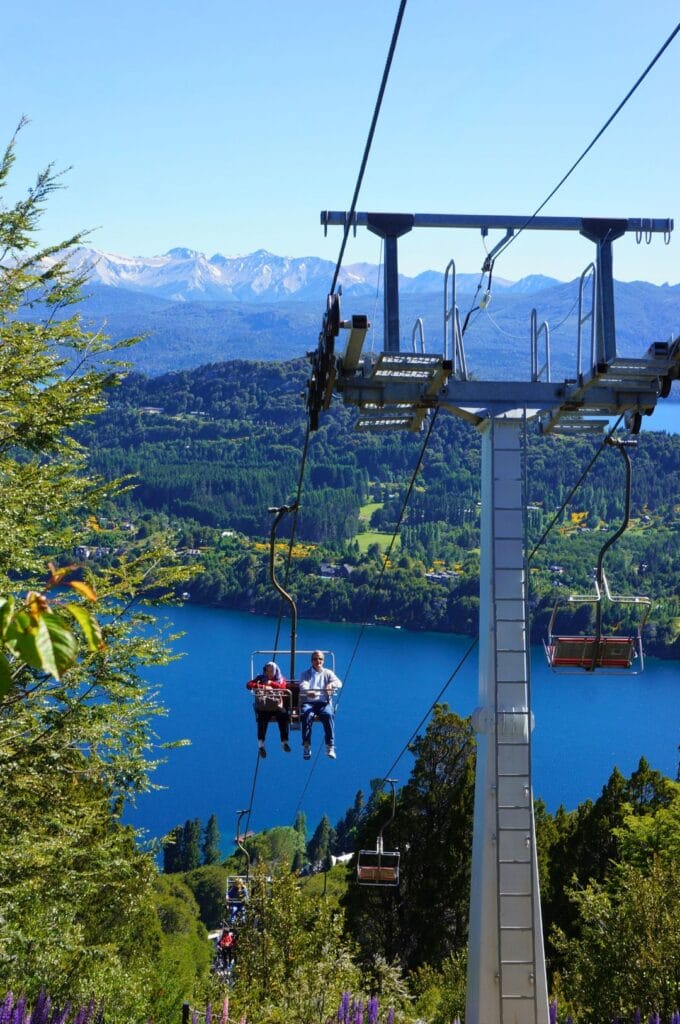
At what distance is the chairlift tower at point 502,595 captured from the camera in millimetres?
5688

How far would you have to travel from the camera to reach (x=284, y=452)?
163 meters

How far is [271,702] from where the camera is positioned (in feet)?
26.5

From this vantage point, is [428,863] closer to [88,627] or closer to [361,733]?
[88,627]

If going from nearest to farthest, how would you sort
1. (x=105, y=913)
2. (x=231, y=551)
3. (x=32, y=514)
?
1. (x=32, y=514)
2. (x=105, y=913)
3. (x=231, y=551)

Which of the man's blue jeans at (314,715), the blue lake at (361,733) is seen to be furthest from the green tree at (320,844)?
the man's blue jeans at (314,715)

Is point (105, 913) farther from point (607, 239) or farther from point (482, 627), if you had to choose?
point (607, 239)

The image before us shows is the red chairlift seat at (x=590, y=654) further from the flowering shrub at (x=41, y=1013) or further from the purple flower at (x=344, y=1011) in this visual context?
the flowering shrub at (x=41, y=1013)

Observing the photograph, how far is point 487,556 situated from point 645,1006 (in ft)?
17.4

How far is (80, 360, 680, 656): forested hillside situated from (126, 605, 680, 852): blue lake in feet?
44.1

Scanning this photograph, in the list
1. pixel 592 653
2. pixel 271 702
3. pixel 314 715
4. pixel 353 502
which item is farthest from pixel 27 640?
pixel 353 502

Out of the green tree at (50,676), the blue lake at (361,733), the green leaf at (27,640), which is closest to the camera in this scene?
the green leaf at (27,640)

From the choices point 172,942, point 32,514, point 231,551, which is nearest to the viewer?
point 32,514

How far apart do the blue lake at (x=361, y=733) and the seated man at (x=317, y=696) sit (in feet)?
115

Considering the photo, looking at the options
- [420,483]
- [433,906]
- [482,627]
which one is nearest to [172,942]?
[433,906]
